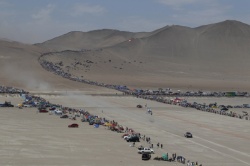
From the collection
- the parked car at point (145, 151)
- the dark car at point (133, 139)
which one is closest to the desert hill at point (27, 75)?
the dark car at point (133, 139)

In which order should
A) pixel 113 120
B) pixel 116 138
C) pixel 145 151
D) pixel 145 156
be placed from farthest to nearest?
pixel 113 120 < pixel 116 138 < pixel 145 151 < pixel 145 156

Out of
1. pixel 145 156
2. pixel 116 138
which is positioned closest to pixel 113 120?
pixel 116 138

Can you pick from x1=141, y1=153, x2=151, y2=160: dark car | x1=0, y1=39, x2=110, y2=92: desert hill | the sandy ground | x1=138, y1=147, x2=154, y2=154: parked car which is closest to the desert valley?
the sandy ground

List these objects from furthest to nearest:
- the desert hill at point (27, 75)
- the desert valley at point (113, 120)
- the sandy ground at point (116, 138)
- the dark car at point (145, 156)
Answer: the desert hill at point (27, 75)
the desert valley at point (113, 120)
the sandy ground at point (116, 138)
the dark car at point (145, 156)

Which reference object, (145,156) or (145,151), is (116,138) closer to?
(145,151)

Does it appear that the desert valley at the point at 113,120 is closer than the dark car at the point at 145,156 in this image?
No

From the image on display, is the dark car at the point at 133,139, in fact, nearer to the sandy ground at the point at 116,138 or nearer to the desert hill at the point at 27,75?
the sandy ground at the point at 116,138

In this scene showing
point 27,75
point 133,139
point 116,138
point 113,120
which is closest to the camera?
point 133,139

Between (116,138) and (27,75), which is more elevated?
(27,75)

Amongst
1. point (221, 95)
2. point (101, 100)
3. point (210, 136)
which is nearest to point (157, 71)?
point (221, 95)
